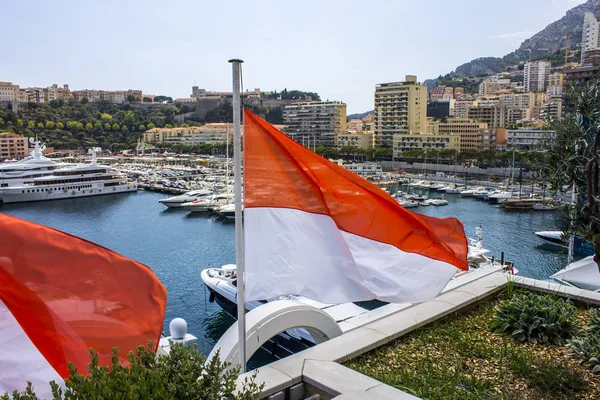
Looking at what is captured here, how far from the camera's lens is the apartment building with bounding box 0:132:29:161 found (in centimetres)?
6608

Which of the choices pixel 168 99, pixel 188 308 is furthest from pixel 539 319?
pixel 168 99

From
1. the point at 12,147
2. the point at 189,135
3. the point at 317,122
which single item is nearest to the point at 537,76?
the point at 317,122

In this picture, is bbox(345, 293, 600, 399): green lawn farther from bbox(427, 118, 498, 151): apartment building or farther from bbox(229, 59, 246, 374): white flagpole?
bbox(427, 118, 498, 151): apartment building

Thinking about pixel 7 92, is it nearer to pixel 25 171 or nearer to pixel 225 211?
pixel 25 171

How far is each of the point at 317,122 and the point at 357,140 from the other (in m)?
9.34

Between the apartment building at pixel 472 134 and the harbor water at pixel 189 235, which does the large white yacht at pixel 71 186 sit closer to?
the harbor water at pixel 189 235

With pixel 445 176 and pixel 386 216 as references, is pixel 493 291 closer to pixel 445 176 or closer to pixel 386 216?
pixel 386 216

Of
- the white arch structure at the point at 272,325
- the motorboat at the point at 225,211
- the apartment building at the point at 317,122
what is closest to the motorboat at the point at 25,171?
the motorboat at the point at 225,211

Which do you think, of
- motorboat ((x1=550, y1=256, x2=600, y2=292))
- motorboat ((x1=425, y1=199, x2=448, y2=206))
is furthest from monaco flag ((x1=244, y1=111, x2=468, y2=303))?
motorboat ((x1=425, y1=199, x2=448, y2=206))

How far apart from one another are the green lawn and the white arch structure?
0.52 metres

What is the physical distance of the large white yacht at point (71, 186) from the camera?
124 feet

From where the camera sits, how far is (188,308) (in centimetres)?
1384

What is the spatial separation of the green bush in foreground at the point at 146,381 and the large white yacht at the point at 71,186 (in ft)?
131

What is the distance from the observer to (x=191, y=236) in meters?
24.4
